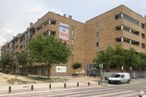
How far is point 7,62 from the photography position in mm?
83312

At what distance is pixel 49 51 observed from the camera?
4400 centimetres

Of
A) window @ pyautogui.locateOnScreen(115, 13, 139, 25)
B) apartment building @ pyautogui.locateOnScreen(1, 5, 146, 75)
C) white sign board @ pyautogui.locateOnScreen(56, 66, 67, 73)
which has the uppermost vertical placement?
window @ pyautogui.locateOnScreen(115, 13, 139, 25)

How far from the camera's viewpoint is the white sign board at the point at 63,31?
6684 cm

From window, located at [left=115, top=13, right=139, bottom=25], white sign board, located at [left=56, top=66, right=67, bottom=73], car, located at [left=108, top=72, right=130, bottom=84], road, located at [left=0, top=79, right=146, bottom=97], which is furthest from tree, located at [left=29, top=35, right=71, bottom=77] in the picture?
window, located at [left=115, top=13, right=139, bottom=25]

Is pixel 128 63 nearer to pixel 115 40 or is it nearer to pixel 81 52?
pixel 115 40

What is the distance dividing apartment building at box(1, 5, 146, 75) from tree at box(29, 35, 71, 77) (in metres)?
17.6

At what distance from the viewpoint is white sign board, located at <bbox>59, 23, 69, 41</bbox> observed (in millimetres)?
66844

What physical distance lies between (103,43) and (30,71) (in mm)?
27218

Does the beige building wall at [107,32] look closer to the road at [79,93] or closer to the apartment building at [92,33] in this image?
the apartment building at [92,33]

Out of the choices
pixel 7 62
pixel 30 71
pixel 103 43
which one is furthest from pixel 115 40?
pixel 7 62

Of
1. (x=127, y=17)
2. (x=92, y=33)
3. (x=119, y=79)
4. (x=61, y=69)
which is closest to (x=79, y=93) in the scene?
(x=119, y=79)

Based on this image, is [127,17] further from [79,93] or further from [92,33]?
[79,93]

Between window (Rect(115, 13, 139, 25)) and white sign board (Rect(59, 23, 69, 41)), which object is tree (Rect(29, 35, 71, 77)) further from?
window (Rect(115, 13, 139, 25))

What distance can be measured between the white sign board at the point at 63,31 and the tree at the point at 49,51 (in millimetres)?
20064
